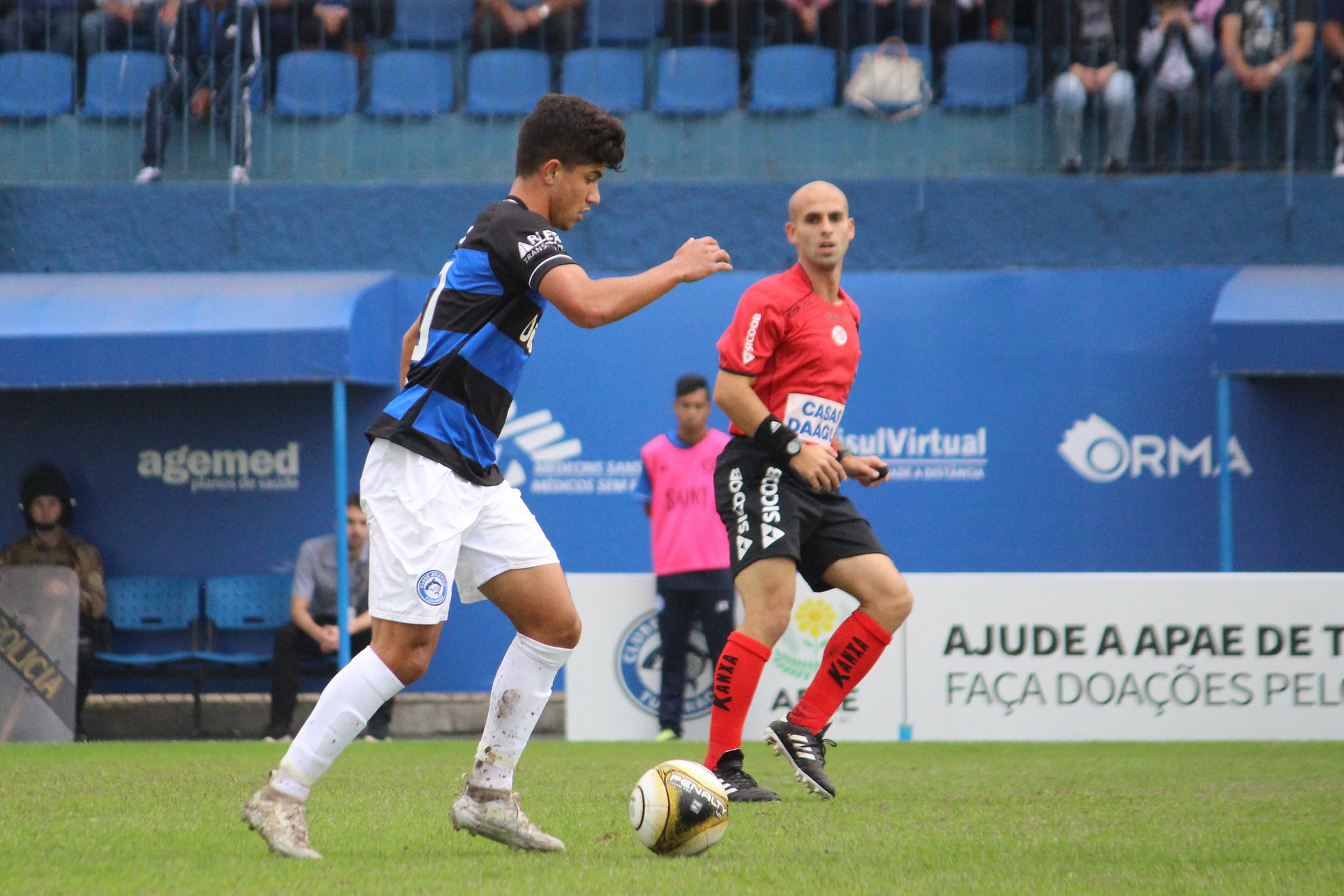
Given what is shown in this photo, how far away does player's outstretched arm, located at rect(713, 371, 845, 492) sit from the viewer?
569 cm

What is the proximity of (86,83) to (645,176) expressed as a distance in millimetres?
4767

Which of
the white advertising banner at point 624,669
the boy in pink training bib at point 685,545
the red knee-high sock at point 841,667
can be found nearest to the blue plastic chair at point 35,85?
the boy in pink training bib at point 685,545

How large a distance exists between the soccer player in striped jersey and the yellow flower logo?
486 cm

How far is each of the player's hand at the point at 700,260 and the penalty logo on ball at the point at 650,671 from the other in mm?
5679

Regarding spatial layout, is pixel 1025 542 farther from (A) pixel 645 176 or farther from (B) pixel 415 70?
(B) pixel 415 70

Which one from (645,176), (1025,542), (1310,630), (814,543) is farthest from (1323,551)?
(814,543)

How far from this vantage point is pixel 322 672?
11094 mm

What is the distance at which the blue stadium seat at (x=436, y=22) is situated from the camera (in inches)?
537

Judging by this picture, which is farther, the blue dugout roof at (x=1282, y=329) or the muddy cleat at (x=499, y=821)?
the blue dugout roof at (x=1282, y=329)

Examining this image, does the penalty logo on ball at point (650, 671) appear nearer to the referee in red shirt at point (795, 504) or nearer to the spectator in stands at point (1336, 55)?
the referee in red shirt at point (795, 504)

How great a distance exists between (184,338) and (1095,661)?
6.21 metres

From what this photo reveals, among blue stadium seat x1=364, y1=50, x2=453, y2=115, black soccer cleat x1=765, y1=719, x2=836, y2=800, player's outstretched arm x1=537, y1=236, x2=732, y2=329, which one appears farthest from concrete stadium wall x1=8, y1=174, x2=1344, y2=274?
player's outstretched arm x1=537, y1=236, x2=732, y2=329

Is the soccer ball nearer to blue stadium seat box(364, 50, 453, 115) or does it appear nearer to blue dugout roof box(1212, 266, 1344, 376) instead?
blue dugout roof box(1212, 266, 1344, 376)

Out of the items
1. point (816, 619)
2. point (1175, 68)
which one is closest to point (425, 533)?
point (816, 619)
